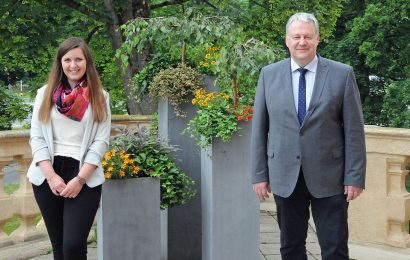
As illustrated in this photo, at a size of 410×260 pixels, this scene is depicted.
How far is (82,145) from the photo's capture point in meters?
3.38

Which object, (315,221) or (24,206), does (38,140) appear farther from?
(24,206)

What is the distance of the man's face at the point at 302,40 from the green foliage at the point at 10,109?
1193cm

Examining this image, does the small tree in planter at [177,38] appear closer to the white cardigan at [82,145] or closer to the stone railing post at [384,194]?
the white cardigan at [82,145]

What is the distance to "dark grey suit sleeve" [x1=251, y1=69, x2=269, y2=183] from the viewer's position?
339 cm

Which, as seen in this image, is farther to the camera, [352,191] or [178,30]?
[178,30]

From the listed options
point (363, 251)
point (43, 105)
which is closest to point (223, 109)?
point (43, 105)

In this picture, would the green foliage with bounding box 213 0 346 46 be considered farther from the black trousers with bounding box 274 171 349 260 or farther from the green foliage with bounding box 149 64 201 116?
the black trousers with bounding box 274 171 349 260

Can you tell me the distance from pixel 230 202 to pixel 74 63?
1513 mm

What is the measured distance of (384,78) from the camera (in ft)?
51.9

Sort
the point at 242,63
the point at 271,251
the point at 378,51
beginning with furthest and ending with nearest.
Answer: the point at 378,51, the point at 271,251, the point at 242,63

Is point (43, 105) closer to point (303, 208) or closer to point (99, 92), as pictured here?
point (99, 92)

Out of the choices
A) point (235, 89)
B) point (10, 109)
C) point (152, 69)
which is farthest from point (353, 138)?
point (10, 109)

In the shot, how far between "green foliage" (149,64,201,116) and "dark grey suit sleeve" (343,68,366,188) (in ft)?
5.22

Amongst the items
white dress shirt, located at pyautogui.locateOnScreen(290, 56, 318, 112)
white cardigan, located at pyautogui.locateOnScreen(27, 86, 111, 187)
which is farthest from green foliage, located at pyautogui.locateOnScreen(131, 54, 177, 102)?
white dress shirt, located at pyautogui.locateOnScreen(290, 56, 318, 112)
